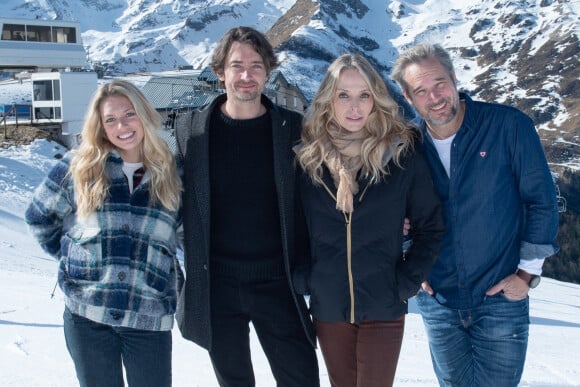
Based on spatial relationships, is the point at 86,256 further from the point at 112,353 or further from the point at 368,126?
the point at 368,126

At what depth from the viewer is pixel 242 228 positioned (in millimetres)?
3396

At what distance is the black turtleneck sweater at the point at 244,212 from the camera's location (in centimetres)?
340

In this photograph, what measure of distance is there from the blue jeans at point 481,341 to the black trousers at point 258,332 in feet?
2.24

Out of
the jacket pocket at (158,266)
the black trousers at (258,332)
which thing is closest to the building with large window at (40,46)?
the black trousers at (258,332)

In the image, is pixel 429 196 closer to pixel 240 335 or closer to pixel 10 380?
pixel 240 335

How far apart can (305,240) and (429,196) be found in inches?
27.0

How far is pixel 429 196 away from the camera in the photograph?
10.4 feet

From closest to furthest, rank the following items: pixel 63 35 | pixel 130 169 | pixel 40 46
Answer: pixel 130 169
pixel 40 46
pixel 63 35

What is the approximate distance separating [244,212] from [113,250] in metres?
0.70

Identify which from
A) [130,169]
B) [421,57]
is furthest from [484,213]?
[130,169]

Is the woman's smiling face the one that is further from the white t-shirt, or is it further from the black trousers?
the black trousers

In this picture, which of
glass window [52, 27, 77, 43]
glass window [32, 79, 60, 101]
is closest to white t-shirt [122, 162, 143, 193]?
glass window [32, 79, 60, 101]

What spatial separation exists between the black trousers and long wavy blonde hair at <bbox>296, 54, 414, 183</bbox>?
0.68 meters

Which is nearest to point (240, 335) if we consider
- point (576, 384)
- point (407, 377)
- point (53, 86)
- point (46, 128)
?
point (407, 377)
